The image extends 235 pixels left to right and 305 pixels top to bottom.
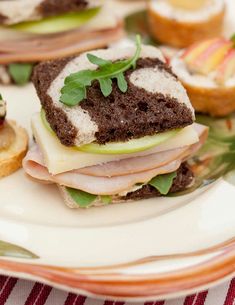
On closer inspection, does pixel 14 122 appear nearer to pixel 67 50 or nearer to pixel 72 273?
pixel 67 50

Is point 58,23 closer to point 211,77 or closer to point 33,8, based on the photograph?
point 33,8

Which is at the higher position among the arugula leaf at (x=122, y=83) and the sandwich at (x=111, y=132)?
the arugula leaf at (x=122, y=83)

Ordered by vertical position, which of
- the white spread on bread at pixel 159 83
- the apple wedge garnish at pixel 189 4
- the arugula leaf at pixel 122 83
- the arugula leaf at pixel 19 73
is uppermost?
the arugula leaf at pixel 122 83

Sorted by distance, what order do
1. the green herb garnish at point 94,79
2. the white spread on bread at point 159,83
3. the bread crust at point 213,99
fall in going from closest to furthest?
the green herb garnish at point 94,79 → the white spread on bread at point 159,83 → the bread crust at point 213,99

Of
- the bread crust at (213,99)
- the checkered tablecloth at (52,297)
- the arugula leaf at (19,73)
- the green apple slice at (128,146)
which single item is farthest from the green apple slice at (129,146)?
the arugula leaf at (19,73)

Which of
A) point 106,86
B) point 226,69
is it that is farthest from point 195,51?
point 106,86

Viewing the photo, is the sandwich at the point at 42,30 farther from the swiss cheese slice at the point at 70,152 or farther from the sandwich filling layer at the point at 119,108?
the swiss cheese slice at the point at 70,152
